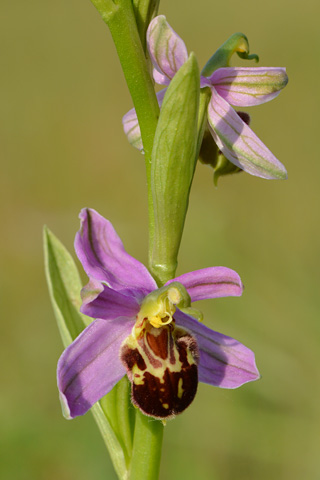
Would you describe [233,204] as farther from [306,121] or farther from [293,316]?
[293,316]

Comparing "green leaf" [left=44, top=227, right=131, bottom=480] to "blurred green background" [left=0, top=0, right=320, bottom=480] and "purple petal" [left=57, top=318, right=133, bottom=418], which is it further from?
"blurred green background" [left=0, top=0, right=320, bottom=480]

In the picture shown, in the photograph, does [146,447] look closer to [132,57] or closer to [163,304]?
[163,304]

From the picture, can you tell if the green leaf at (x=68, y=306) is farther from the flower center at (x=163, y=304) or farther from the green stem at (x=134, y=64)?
the flower center at (x=163, y=304)

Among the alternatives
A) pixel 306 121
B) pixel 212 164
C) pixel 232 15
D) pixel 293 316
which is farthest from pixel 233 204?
pixel 232 15

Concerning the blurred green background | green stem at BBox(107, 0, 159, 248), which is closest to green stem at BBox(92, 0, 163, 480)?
green stem at BBox(107, 0, 159, 248)

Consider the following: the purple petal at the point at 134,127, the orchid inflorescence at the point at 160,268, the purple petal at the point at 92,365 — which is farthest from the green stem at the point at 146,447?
the purple petal at the point at 134,127

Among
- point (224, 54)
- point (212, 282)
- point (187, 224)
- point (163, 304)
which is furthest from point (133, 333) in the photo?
point (187, 224)
